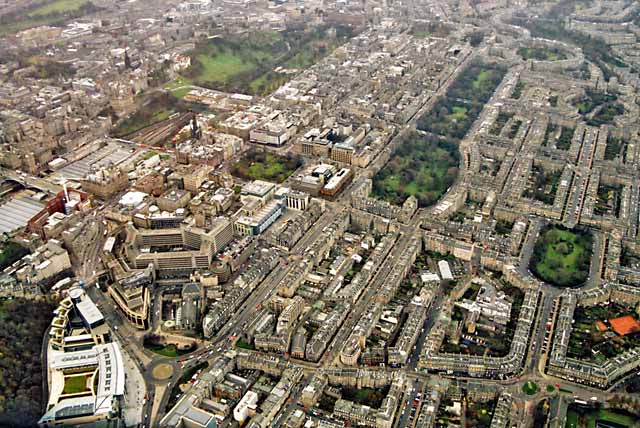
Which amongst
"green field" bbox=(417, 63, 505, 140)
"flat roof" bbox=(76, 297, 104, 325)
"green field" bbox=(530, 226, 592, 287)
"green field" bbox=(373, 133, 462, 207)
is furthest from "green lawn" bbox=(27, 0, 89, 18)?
"green field" bbox=(530, 226, 592, 287)

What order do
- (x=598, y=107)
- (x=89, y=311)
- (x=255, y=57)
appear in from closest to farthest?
1. (x=89, y=311)
2. (x=598, y=107)
3. (x=255, y=57)

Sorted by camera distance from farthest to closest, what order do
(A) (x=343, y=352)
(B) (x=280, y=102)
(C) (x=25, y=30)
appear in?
(C) (x=25, y=30) < (B) (x=280, y=102) < (A) (x=343, y=352)

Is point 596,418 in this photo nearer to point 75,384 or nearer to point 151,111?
point 75,384

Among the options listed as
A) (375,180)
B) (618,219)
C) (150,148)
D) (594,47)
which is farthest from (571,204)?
(594,47)

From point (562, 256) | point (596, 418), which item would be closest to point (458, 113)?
point (562, 256)

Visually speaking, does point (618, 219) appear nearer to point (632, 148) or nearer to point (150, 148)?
point (632, 148)

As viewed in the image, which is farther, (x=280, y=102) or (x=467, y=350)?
(x=280, y=102)
